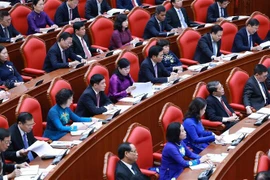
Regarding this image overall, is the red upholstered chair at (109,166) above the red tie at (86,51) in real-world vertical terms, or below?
below

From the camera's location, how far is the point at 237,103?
652cm

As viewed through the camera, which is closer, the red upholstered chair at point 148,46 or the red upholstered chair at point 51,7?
the red upholstered chair at point 148,46

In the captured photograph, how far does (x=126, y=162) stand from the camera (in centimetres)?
457

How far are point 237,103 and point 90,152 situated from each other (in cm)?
206

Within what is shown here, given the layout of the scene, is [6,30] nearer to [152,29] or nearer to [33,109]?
[152,29]

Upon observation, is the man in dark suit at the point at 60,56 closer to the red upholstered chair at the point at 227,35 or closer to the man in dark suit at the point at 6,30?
the man in dark suit at the point at 6,30

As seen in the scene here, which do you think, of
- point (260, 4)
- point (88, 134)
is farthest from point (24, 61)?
point (260, 4)

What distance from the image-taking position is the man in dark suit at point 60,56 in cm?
659

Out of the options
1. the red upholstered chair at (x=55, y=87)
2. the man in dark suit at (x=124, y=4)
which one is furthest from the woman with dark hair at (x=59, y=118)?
the man in dark suit at (x=124, y=4)

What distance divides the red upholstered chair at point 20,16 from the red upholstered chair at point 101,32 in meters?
0.80

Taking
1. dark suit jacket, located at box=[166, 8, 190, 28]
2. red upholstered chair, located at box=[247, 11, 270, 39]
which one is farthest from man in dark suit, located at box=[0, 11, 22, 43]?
red upholstered chair, located at box=[247, 11, 270, 39]

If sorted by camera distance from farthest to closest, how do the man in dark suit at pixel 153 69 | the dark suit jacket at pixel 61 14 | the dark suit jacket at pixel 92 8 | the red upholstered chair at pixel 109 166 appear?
the dark suit jacket at pixel 92 8 < the dark suit jacket at pixel 61 14 < the man in dark suit at pixel 153 69 < the red upholstered chair at pixel 109 166

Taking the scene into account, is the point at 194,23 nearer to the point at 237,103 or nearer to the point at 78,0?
the point at 78,0

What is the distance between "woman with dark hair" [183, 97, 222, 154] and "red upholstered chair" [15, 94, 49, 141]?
3.74ft
